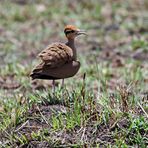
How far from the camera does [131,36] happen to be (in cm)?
1129

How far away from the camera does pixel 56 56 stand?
6184mm

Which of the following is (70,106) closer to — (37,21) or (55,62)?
(55,62)

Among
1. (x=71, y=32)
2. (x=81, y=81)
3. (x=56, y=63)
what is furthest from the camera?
(x=81, y=81)

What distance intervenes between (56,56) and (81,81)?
2.18 m

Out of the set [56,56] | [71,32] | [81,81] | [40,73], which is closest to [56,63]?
[56,56]

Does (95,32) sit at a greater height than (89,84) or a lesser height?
greater

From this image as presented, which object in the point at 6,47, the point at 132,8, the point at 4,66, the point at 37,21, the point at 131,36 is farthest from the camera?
the point at 132,8

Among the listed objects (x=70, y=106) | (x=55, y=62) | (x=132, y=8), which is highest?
(x=132, y=8)

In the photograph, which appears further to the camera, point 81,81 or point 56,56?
point 81,81

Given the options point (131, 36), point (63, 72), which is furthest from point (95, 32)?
point (63, 72)

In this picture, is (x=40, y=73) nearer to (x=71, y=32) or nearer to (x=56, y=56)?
(x=56, y=56)

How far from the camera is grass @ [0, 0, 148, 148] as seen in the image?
18.5ft

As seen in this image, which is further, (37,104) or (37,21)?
(37,21)

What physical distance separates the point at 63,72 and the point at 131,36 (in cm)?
519
